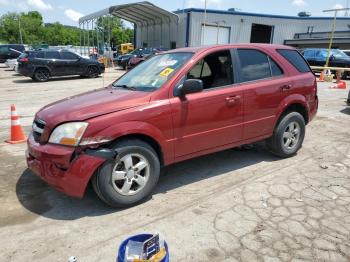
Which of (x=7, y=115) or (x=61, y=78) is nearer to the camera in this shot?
(x=7, y=115)

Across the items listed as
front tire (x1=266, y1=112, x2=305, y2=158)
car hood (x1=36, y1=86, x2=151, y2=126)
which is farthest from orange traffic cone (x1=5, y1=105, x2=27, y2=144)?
front tire (x1=266, y1=112, x2=305, y2=158)

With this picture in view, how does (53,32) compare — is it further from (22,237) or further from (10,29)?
(22,237)

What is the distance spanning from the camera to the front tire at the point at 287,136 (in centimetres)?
529

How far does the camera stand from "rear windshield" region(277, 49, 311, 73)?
5.48 m

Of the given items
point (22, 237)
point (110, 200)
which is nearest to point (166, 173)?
point (110, 200)

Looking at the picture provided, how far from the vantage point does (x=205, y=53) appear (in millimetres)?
4547

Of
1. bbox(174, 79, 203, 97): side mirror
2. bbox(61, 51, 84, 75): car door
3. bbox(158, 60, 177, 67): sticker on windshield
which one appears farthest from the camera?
bbox(61, 51, 84, 75): car door

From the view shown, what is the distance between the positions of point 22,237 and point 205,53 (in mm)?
3040

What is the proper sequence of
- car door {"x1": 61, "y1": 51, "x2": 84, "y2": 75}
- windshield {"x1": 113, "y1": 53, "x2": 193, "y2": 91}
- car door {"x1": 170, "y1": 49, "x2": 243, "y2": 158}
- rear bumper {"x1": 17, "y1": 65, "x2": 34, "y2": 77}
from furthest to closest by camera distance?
car door {"x1": 61, "y1": 51, "x2": 84, "y2": 75}, rear bumper {"x1": 17, "y1": 65, "x2": 34, "y2": 77}, windshield {"x1": 113, "y1": 53, "x2": 193, "y2": 91}, car door {"x1": 170, "y1": 49, "x2": 243, "y2": 158}

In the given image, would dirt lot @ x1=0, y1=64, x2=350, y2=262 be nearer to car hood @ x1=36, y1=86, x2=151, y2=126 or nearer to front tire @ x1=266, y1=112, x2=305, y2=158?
front tire @ x1=266, y1=112, x2=305, y2=158

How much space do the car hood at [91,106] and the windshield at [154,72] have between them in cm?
24

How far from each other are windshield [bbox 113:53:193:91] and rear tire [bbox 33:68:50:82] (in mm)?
13860

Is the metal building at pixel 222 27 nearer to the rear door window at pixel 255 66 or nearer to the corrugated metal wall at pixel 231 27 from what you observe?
the corrugated metal wall at pixel 231 27

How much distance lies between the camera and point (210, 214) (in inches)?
146
